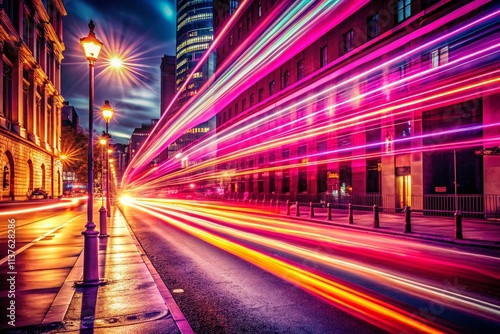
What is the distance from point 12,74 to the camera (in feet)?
131

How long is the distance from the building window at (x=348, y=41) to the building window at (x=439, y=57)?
958 centimetres

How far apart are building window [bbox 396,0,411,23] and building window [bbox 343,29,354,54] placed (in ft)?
17.1

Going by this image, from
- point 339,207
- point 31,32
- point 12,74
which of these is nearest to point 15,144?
point 12,74

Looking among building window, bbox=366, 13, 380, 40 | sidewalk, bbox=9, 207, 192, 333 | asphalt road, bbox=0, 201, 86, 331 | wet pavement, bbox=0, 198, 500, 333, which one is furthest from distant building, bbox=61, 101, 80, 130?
sidewalk, bbox=9, 207, 192, 333

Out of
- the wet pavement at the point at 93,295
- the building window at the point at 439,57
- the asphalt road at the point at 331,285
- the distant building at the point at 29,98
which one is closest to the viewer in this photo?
the wet pavement at the point at 93,295

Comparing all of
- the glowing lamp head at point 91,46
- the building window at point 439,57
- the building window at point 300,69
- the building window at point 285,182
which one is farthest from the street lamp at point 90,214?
the building window at point 285,182

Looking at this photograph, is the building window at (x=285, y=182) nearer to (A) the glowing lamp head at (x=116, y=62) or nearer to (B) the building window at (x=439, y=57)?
(B) the building window at (x=439, y=57)

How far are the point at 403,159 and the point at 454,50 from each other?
296 inches

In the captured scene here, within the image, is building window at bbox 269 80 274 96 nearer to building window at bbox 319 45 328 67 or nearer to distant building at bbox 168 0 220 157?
building window at bbox 319 45 328 67

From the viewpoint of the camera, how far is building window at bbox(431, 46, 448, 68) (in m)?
22.1

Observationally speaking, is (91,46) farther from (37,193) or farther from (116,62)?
(37,193)

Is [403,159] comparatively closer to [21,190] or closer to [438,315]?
[438,315]

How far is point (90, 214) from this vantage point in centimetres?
807

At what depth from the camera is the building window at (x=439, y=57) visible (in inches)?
871
